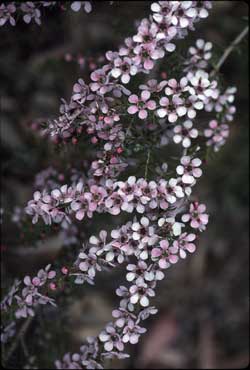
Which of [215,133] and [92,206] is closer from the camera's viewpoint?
[92,206]

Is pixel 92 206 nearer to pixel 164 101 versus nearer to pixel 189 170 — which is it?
pixel 189 170

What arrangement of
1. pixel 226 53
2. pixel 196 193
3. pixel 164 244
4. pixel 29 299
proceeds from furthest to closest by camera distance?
pixel 196 193 → pixel 226 53 → pixel 29 299 → pixel 164 244

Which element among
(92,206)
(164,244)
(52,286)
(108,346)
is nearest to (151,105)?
(92,206)

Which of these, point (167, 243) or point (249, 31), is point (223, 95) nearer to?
point (249, 31)

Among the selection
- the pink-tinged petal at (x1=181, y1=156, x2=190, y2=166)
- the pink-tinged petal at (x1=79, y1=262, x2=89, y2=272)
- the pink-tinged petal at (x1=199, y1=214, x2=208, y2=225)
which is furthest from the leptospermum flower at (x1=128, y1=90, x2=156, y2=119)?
the pink-tinged petal at (x1=79, y1=262, x2=89, y2=272)

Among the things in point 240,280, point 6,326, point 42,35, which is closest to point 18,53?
point 42,35

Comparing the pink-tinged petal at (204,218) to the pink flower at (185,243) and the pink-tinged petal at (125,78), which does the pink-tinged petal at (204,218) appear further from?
the pink-tinged petal at (125,78)

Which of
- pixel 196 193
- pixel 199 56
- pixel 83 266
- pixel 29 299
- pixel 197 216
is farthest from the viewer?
pixel 196 193
